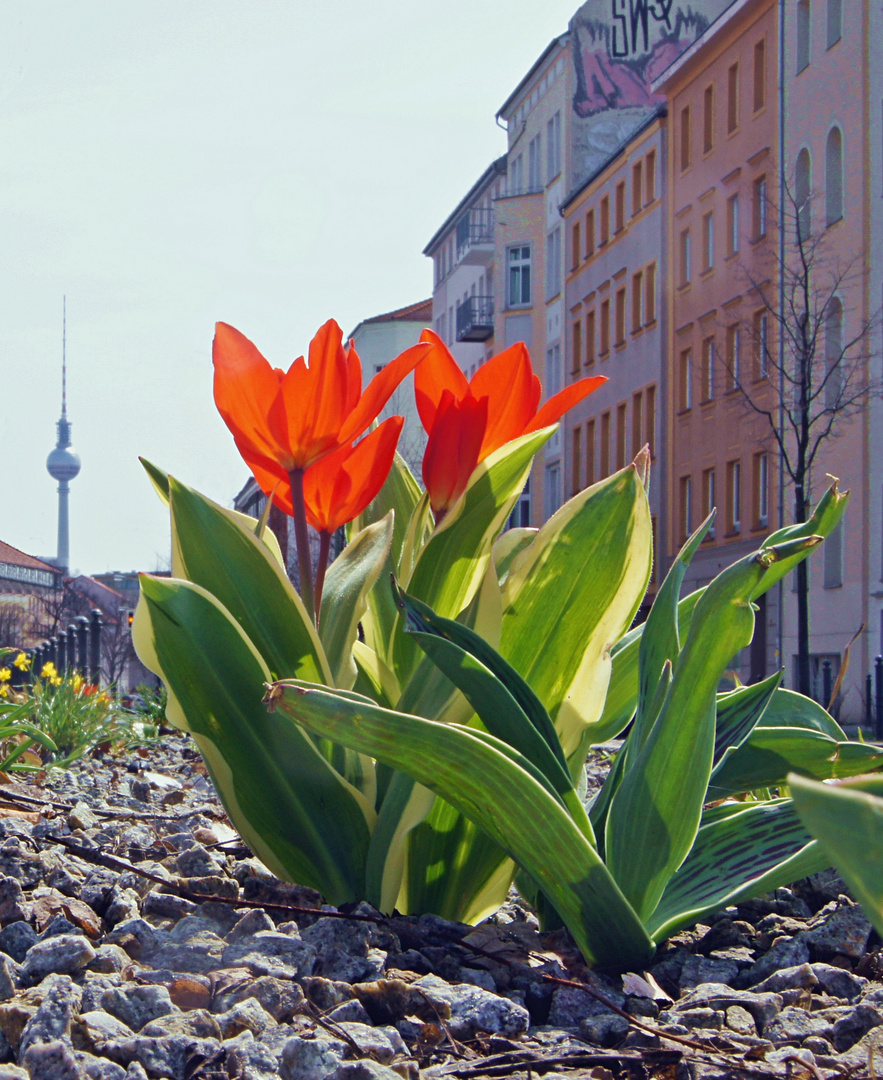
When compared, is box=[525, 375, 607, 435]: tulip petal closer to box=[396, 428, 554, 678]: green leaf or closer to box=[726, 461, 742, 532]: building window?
box=[396, 428, 554, 678]: green leaf

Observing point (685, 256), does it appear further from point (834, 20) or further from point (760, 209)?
point (834, 20)

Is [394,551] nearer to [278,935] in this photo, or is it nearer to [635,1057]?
[278,935]

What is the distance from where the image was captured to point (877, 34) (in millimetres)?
26188

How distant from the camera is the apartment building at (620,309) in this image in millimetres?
37781

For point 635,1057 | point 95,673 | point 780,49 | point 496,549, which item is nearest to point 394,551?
point 496,549

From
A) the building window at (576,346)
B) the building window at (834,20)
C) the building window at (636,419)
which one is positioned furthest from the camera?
the building window at (576,346)

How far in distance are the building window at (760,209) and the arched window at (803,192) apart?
2.08 m

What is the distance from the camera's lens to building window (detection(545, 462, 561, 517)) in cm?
4812

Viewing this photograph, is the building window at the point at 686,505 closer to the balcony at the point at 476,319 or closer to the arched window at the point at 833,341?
the arched window at the point at 833,341

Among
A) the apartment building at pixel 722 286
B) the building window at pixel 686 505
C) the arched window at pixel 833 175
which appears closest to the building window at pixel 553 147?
the apartment building at pixel 722 286

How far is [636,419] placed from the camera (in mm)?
39656

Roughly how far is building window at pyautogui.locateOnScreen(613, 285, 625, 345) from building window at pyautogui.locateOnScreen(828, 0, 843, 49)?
43.6 ft

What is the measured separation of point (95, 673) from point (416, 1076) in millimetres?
14495

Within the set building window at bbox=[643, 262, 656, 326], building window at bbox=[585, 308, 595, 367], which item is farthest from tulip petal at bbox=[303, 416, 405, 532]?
building window at bbox=[585, 308, 595, 367]
